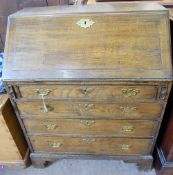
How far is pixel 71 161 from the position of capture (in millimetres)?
1743

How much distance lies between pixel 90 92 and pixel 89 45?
270 mm

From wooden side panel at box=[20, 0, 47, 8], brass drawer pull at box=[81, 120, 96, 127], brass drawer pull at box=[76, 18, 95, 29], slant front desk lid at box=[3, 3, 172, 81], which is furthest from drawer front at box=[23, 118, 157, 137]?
wooden side panel at box=[20, 0, 47, 8]

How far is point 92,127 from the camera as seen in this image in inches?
54.8

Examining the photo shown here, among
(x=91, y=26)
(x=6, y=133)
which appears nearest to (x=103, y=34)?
(x=91, y=26)

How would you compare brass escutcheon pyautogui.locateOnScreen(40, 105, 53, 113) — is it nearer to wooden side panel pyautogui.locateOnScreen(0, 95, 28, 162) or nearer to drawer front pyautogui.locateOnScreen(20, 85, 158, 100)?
drawer front pyautogui.locateOnScreen(20, 85, 158, 100)

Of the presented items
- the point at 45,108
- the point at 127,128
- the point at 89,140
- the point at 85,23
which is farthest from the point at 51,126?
the point at 85,23

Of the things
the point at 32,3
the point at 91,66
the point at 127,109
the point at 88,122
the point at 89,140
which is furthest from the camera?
the point at 32,3

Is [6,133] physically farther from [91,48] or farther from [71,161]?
[91,48]

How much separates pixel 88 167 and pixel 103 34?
3.57 feet

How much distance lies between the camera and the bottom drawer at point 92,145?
1.46m

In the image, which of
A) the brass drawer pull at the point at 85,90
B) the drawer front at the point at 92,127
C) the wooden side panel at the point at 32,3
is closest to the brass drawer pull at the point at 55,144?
the drawer front at the point at 92,127

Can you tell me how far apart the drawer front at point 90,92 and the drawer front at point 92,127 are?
21 centimetres

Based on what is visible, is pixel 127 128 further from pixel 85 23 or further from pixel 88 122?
pixel 85 23

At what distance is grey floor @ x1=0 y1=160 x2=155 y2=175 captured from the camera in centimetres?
165
